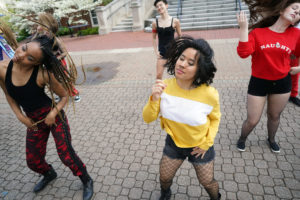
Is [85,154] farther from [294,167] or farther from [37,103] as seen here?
[294,167]

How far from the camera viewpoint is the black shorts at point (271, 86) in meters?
2.57

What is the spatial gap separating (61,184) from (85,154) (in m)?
0.64

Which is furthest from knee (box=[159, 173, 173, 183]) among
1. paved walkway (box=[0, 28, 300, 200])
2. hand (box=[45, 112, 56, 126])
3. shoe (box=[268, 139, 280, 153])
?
shoe (box=[268, 139, 280, 153])

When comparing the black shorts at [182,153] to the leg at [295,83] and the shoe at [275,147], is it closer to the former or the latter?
the shoe at [275,147]

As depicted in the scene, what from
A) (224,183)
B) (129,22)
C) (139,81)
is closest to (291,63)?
(224,183)

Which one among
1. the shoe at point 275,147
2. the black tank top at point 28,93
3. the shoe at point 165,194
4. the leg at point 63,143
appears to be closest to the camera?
the black tank top at point 28,93

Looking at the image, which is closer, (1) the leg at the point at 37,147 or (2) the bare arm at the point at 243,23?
(2) the bare arm at the point at 243,23

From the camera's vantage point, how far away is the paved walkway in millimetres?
2785

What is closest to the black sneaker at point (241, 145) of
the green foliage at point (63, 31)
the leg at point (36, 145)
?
the leg at point (36, 145)

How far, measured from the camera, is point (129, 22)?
14555mm

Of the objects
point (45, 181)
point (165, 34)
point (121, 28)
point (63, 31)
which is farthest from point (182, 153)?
point (63, 31)

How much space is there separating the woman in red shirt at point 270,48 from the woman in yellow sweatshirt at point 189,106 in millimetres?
830

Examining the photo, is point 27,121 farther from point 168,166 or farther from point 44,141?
point 168,166

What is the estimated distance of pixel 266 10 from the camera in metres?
2.48
